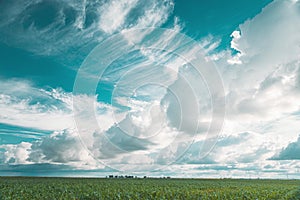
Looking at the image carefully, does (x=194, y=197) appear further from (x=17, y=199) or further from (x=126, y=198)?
(x=17, y=199)

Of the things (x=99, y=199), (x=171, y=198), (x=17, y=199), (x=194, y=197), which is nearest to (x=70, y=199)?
(x=99, y=199)

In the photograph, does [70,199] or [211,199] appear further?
[211,199]

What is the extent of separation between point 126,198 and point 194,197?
26.4 feet

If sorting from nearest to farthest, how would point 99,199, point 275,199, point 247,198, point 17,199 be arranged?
point 17,199 → point 99,199 → point 247,198 → point 275,199

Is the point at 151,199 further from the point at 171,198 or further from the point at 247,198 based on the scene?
the point at 247,198

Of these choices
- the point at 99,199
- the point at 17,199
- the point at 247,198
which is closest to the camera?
the point at 17,199

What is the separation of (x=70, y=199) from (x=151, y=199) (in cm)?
811

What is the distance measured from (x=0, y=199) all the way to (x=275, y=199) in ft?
99.7

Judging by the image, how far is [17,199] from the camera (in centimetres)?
2736

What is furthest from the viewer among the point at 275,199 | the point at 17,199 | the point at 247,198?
the point at 275,199

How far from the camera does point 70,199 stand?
1120 inches

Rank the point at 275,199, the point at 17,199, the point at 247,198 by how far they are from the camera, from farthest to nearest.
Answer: the point at 275,199, the point at 247,198, the point at 17,199

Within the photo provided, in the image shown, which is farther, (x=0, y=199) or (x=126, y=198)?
(x=126, y=198)

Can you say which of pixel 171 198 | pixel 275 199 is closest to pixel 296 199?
pixel 275 199
